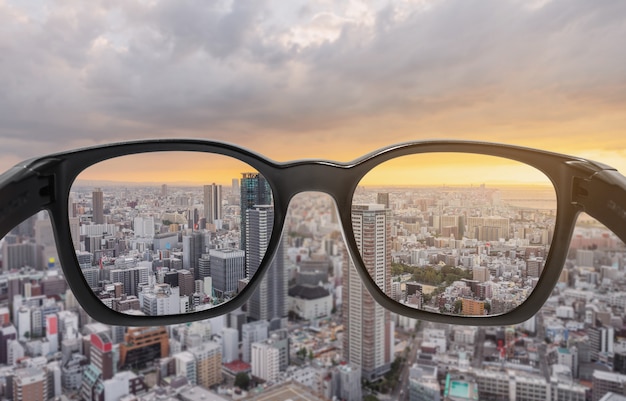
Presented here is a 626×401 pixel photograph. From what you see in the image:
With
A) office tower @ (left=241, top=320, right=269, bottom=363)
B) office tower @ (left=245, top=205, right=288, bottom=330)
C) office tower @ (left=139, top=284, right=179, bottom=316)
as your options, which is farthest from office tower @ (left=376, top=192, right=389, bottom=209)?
office tower @ (left=241, top=320, right=269, bottom=363)

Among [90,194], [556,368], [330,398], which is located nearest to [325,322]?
[330,398]

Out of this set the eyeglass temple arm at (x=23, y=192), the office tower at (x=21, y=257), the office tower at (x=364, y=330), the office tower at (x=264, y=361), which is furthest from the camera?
the office tower at (x=264, y=361)

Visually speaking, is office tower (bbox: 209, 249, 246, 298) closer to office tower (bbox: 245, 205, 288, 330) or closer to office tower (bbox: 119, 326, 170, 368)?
office tower (bbox: 245, 205, 288, 330)

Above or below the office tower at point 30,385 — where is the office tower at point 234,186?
above

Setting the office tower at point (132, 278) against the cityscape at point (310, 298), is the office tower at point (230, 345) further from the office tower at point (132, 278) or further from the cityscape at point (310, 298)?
the office tower at point (132, 278)

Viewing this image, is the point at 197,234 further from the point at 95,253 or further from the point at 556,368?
the point at 556,368

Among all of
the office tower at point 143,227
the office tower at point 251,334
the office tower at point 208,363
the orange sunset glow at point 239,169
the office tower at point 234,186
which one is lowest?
the office tower at point 208,363

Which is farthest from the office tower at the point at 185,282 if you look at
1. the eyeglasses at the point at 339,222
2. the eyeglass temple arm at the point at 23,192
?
the eyeglass temple arm at the point at 23,192
